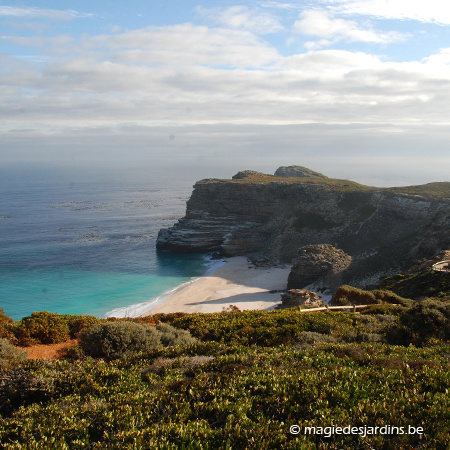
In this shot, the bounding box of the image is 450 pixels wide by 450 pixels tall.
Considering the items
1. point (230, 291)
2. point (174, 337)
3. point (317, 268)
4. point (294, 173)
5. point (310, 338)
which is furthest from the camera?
point (294, 173)

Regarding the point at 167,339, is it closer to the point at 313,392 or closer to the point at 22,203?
the point at 313,392

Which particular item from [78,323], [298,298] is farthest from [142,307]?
[78,323]

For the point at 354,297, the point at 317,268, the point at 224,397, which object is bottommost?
the point at 317,268

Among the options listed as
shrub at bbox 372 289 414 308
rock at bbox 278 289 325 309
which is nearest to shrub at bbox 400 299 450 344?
shrub at bbox 372 289 414 308

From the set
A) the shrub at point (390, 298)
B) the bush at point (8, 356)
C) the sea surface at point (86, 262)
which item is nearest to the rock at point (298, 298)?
the shrub at point (390, 298)

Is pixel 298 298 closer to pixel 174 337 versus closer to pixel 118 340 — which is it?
pixel 174 337

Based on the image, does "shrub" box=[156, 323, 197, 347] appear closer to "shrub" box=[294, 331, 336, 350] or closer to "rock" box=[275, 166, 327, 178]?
"shrub" box=[294, 331, 336, 350]

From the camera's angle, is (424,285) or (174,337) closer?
(174,337)
